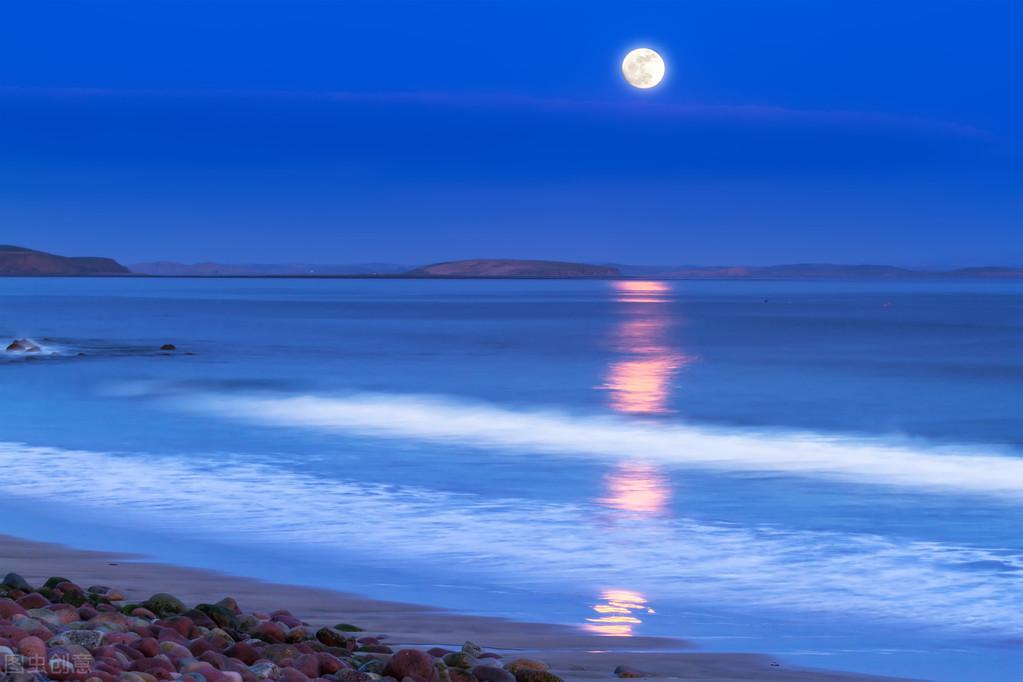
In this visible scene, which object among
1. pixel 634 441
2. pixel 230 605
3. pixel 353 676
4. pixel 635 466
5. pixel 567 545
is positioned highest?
pixel 634 441

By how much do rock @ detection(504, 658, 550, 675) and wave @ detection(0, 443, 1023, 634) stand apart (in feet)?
6.68

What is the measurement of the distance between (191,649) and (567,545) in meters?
4.06

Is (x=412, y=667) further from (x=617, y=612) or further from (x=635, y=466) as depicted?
(x=635, y=466)

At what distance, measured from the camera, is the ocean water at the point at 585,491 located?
7340mm

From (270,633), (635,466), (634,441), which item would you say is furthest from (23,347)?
(270,633)

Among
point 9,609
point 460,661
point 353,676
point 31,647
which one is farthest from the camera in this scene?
point 9,609

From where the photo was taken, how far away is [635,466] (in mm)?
13945

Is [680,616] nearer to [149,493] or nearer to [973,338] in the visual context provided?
[149,493]

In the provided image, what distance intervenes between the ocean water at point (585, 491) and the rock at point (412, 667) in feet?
5.99

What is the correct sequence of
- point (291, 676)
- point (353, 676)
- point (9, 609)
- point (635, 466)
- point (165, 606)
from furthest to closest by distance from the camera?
1. point (635, 466)
2. point (165, 606)
3. point (9, 609)
4. point (353, 676)
5. point (291, 676)

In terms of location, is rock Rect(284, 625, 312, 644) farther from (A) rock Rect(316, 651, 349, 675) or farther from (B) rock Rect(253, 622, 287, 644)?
(A) rock Rect(316, 651, 349, 675)

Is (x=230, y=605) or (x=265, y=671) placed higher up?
(x=230, y=605)

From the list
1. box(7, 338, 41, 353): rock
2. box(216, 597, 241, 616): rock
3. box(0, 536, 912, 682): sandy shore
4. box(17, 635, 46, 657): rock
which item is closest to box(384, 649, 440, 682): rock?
box(0, 536, 912, 682): sandy shore

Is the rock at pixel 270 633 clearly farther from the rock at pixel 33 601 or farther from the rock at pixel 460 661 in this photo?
the rock at pixel 33 601
